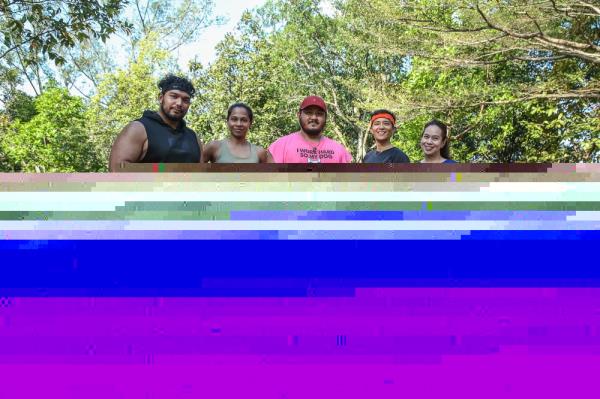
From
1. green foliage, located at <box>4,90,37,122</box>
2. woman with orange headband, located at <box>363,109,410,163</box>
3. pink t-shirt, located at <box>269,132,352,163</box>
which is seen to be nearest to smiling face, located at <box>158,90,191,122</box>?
pink t-shirt, located at <box>269,132,352,163</box>

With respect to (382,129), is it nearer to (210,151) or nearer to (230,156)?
(230,156)

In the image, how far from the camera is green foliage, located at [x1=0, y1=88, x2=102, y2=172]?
21.8 m

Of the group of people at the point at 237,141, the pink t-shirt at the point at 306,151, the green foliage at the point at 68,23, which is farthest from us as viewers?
the green foliage at the point at 68,23

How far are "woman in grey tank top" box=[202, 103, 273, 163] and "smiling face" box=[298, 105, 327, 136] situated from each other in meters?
0.29

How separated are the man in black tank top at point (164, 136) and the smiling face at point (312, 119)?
62cm

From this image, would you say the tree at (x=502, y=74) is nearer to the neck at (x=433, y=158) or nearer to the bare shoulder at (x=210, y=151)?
the neck at (x=433, y=158)

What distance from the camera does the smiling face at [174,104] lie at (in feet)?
9.11

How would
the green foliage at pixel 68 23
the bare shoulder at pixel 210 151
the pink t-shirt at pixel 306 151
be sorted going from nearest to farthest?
the pink t-shirt at pixel 306 151 → the bare shoulder at pixel 210 151 → the green foliage at pixel 68 23

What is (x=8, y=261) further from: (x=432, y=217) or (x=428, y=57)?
(x=428, y=57)

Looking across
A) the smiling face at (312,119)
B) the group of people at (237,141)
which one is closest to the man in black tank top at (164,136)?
the group of people at (237,141)

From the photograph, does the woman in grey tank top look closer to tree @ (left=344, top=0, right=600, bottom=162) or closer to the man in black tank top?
the man in black tank top

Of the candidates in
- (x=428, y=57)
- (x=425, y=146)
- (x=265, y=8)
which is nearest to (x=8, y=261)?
(x=425, y=146)

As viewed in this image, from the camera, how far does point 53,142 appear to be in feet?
72.3

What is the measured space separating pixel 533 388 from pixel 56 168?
22325 millimetres
